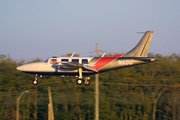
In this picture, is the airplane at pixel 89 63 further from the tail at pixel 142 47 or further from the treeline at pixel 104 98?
the treeline at pixel 104 98

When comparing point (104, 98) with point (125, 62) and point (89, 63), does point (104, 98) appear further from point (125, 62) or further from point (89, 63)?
point (89, 63)

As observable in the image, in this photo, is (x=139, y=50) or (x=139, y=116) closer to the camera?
(x=139, y=50)

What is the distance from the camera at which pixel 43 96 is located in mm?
39844

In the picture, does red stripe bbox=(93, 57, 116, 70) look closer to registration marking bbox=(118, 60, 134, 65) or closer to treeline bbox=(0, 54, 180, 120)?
registration marking bbox=(118, 60, 134, 65)

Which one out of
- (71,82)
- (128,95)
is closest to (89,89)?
(71,82)

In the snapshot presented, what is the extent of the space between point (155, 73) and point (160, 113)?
25.3ft

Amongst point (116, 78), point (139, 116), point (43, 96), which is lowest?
point (139, 116)

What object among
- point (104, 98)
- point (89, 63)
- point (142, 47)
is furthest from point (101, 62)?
point (104, 98)

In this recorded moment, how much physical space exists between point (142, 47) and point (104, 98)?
66.1ft

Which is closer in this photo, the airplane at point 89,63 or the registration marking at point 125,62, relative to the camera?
the airplane at point 89,63

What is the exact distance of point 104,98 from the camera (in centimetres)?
3909

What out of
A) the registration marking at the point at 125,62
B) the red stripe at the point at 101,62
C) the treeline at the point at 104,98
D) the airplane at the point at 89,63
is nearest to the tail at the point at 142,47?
the airplane at the point at 89,63

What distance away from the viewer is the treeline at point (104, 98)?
38.3 metres

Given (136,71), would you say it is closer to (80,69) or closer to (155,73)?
(155,73)
